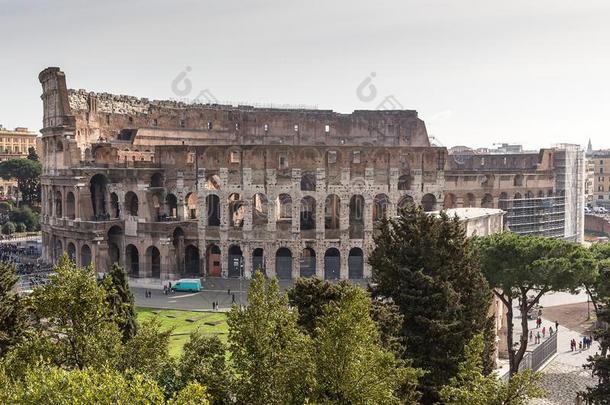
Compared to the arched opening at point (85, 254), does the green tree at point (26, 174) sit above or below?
above

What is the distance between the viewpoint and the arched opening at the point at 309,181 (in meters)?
49.9

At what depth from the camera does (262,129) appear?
213ft

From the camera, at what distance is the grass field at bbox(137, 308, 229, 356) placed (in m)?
33.4

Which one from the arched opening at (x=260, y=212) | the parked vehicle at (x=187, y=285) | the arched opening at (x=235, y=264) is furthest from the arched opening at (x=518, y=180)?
the parked vehicle at (x=187, y=285)

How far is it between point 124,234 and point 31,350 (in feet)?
119

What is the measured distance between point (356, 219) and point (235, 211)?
1160 centimetres

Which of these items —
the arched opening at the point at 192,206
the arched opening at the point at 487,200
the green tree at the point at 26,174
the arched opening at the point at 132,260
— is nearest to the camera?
the arched opening at the point at 132,260

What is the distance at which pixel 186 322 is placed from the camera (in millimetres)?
37062

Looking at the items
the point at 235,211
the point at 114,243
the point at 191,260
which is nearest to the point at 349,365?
the point at 191,260

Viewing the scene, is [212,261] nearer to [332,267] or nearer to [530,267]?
[332,267]

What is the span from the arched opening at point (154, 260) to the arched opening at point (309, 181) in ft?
45.7

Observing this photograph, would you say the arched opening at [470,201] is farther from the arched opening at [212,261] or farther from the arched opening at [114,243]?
the arched opening at [114,243]

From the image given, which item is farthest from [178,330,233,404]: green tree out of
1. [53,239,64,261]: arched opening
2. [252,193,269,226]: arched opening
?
[53,239,64,261]: arched opening

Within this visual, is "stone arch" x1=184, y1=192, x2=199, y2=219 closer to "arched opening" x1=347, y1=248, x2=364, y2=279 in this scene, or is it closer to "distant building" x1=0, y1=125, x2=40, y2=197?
"arched opening" x1=347, y1=248, x2=364, y2=279
